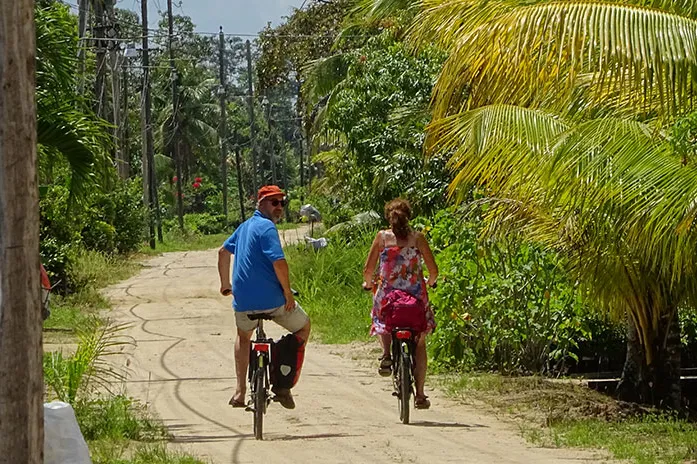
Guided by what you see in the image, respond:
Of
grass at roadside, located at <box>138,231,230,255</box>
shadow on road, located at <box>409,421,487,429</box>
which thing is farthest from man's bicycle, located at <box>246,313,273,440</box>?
grass at roadside, located at <box>138,231,230,255</box>

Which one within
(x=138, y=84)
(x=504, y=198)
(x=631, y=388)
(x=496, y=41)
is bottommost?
(x=631, y=388)

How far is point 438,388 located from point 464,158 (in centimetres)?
312

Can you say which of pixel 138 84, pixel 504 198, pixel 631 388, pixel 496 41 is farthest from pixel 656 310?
pixel 138 84

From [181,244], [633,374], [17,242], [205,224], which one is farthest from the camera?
[205,224]

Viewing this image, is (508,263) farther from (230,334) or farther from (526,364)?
(230,334)

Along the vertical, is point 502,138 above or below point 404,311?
above

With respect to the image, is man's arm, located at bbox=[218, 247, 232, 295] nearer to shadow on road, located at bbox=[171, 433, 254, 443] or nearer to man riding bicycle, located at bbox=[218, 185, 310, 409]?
man riding bicycle, located at bbox=[218, 185, 310, 409]

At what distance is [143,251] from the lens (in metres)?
38.7

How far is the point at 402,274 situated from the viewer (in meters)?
9.66

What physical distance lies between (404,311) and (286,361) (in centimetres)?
107

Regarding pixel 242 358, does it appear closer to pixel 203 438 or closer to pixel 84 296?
pixel 203 438

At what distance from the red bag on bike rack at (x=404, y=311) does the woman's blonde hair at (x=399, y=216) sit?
0.47 m

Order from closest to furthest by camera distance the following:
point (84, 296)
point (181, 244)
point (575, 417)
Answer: point (575, 417), point (84, 296), point (181, 244)

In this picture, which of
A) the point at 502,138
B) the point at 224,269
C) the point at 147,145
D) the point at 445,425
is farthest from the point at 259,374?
the point at 147,145
